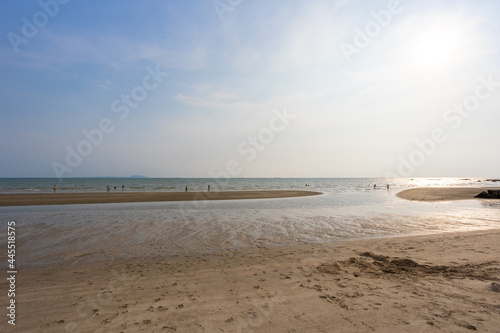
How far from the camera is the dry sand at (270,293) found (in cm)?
458

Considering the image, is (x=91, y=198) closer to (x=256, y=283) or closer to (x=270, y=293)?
(x=256, y=283)

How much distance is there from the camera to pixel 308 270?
755 cm

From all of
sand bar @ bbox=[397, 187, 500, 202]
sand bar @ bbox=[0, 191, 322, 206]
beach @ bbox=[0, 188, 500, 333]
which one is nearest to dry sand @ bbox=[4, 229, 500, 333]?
beach @ bbox=[0, 188, 500, 333]

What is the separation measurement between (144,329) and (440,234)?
571 inches

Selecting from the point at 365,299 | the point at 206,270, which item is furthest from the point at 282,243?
the point at 365,299

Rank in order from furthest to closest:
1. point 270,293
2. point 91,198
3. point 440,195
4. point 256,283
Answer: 1. point 440,195
2. point 91,198
3. point 256,283
4. point 270,293

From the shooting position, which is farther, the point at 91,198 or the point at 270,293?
the point at 91,198

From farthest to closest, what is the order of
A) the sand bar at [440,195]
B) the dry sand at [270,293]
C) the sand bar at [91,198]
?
the sand bar at [440,195]
the sand bar at [91,198]
the dry sand at [270,293]

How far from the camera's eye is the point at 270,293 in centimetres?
589

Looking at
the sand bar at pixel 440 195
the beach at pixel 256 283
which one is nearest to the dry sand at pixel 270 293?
the beach at pixel 256 283

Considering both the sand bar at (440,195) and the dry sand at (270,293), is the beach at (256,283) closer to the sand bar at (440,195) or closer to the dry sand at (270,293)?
the dry sand at (270,293)

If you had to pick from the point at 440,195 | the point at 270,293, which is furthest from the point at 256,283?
the point at 440,195

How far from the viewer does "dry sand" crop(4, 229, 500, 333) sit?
4.58m

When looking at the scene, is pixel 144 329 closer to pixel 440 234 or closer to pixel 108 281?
pixel 108 281
